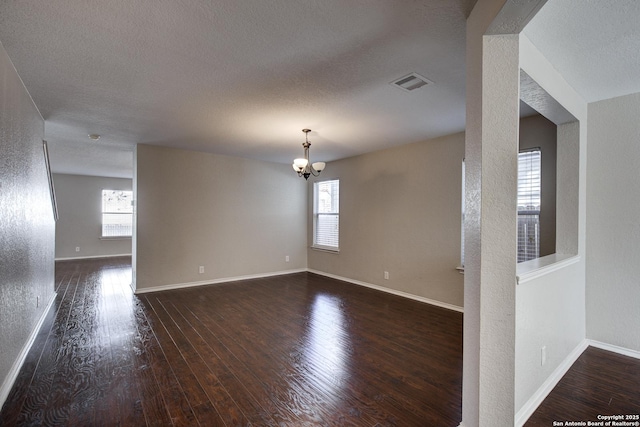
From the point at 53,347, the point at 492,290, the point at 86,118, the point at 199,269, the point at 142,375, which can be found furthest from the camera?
the point at 199,269

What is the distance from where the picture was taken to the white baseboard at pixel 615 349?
2602 millimetres

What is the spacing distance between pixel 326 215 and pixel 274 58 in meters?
4.30

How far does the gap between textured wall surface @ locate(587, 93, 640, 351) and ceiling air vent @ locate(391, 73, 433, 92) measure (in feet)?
5.81

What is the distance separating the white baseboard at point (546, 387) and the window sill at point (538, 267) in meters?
0.80

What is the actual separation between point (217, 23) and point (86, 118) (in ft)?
9.12

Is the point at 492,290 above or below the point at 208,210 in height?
below

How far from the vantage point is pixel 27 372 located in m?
2.30

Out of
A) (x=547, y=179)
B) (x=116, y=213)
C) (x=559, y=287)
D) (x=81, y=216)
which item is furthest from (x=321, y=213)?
(x=81, y=216)

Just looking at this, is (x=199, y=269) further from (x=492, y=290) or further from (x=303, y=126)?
(x=492, y=290)

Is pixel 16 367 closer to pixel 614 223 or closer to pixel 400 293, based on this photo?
pixel 400 293

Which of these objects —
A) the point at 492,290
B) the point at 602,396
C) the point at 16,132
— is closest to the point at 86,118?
the point at 16,132

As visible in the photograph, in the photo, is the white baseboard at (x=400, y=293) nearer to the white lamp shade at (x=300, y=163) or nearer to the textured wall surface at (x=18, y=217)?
the white lamp shade at (x=300, y=163)

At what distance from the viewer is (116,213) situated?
29.3 feet

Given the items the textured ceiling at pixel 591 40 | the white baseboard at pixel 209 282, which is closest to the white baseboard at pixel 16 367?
the white baseboard at pixel 209 282
